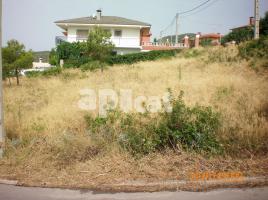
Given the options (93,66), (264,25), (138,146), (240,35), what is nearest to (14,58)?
(93,66)

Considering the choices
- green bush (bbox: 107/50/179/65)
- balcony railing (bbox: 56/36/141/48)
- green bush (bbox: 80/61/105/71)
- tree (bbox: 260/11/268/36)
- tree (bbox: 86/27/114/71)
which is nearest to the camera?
green bush (bbox: 80/61/105/71)

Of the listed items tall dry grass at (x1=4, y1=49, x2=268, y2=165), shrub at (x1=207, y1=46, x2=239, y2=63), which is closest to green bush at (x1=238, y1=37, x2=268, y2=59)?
shrub at (x1=207, y1=46, x2=239, y2=63)

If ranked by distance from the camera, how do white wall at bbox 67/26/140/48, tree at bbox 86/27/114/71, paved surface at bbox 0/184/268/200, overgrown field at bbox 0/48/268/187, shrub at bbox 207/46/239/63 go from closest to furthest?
paved surface at bbox 0/184/268/200 < overgrown field at bbox 0/48/268/187 < shrub at bbox 207/46/239/63 < tree at bbox 86/27/114/71 < white wall at bbox 67/26/140/48

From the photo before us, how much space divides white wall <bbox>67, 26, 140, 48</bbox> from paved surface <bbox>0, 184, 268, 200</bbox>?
29138mm

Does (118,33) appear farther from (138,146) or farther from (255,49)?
(138,146)

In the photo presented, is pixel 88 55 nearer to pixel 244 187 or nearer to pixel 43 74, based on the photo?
pixel 43 74

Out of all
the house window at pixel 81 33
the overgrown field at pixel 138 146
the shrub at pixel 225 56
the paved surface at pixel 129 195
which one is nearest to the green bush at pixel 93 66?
the shrub at pixel 225 56

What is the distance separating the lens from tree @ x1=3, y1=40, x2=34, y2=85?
17453 mm

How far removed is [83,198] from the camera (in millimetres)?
3623

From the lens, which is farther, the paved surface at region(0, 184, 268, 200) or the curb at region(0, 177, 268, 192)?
the curb at region(0, 177, 268, 192)

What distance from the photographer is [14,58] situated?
17.8m

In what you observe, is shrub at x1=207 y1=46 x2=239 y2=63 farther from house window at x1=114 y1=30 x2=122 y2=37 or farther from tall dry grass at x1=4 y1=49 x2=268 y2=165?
house window at x1=114 y1=30 x2=122 y2=37

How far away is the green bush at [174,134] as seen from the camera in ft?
15.5

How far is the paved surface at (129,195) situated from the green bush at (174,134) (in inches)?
42.8
